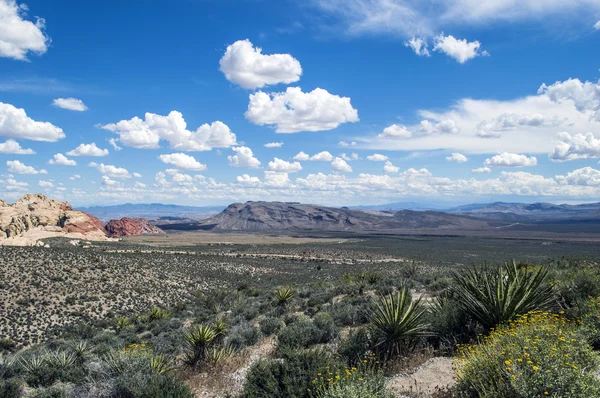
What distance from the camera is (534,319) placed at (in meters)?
6.00

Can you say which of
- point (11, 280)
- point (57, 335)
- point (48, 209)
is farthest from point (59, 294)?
point (48, 209)

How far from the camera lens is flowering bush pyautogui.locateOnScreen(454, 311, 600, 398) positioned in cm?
374

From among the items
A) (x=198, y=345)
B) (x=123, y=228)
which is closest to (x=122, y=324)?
(x=198, y=345)

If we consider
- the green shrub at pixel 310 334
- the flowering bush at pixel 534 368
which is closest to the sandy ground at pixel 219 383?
the green shrub at pixel 310 334

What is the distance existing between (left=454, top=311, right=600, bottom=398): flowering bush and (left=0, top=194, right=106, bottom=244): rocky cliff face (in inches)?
3169

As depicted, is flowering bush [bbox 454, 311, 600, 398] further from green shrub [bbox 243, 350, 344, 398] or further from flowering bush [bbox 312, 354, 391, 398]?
green shrub [bbox 243, 350, 344, 398]

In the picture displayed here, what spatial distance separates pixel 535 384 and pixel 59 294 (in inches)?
1181

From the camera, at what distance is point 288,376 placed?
18.2ft

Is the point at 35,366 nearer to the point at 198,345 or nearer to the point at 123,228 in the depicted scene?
the point at 198,345

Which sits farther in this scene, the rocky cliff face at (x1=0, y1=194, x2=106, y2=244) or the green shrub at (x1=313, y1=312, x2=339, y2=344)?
the rocky cliff face at (x1=0, y1=194, x2=106, y2=244)

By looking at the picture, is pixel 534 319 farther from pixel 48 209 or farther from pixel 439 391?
pixel 48 209

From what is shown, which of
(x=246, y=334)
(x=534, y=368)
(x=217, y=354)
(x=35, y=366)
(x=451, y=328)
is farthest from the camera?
(x=246, y=334)

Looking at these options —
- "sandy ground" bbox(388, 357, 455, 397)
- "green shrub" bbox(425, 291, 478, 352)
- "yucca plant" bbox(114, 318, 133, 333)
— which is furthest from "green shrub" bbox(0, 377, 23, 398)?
"yucca plant" bbox(114, 318, 133, 333)

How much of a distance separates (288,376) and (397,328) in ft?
8.70
